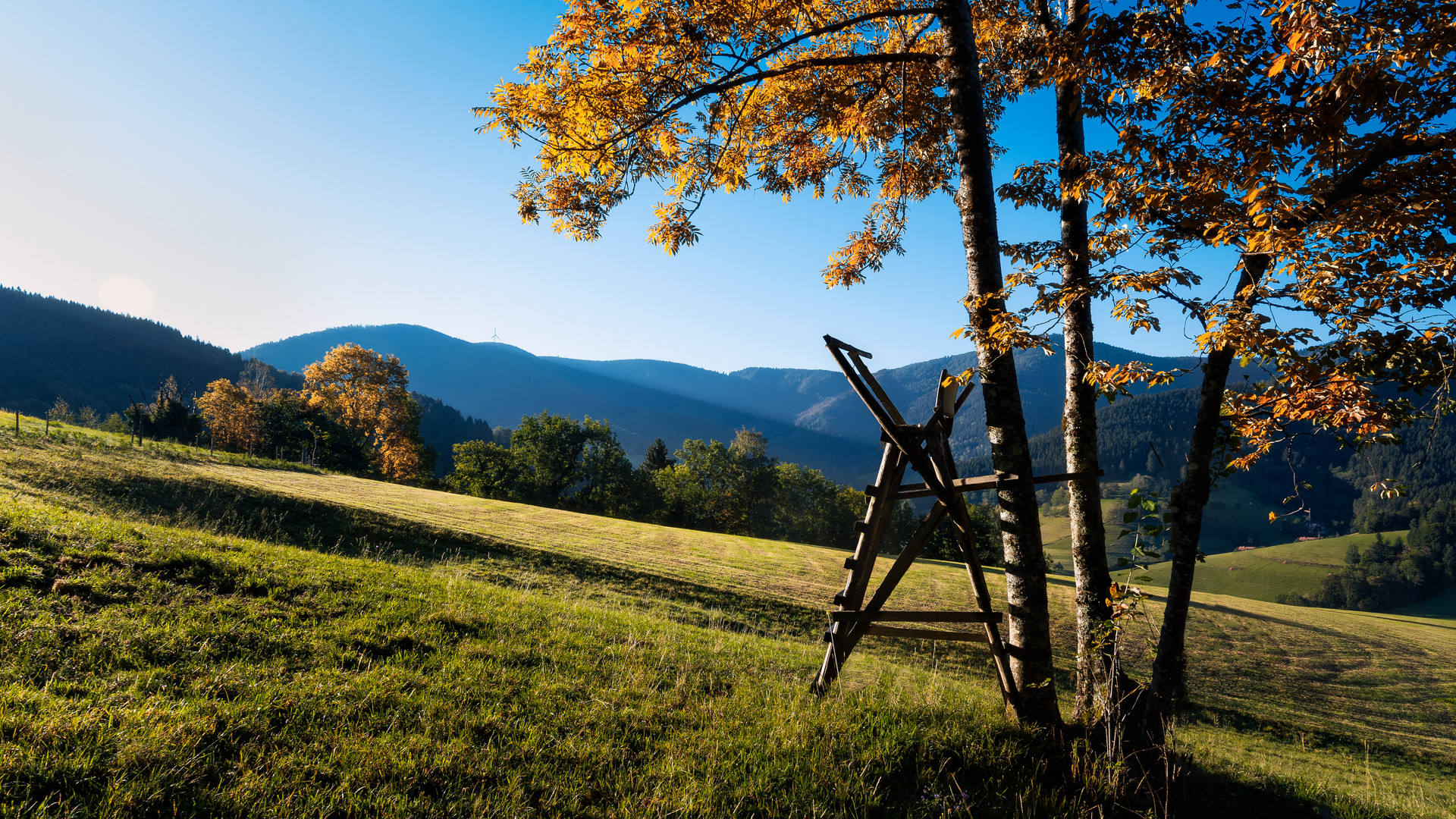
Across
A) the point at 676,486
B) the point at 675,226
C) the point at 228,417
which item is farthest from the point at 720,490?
the point at 675,226

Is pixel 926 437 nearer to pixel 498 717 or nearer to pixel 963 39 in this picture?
pixel 963 39

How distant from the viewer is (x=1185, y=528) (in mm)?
5473

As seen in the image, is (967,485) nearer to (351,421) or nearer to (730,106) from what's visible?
(730,106)

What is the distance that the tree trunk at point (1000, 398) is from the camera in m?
5.13

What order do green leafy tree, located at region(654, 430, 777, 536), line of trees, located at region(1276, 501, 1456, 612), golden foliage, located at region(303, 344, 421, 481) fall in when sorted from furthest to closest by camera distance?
line of trees, located at region(1276, 501, 1456, 612)
green leafy tree, located at region(654, 430, 777, 536)
golden foliage, located at region(303, 344, 421, 481)

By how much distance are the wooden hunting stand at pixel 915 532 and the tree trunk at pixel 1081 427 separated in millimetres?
370

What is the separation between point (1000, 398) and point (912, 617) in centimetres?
248

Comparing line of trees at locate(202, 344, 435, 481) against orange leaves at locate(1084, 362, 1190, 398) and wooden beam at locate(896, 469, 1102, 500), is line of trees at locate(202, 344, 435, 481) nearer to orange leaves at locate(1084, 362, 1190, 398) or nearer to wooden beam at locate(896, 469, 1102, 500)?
wooden beam at locate(896, 469, 1102, 500)

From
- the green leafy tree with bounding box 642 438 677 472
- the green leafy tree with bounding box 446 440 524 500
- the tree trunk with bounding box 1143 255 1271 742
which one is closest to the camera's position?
the tree trunk with bounding box 1143 255 1271 742

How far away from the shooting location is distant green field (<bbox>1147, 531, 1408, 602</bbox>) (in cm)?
10666

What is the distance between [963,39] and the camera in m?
5.43

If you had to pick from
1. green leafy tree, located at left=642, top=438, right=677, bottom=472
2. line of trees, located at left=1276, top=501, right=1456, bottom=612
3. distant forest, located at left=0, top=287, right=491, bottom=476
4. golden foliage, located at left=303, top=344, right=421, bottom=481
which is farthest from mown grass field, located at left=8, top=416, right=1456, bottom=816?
distant forest, located at left=0, top=287, right=491, bottom=476

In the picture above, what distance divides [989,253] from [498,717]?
19.4 ft

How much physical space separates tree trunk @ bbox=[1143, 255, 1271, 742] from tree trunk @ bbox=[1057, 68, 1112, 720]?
543mm
